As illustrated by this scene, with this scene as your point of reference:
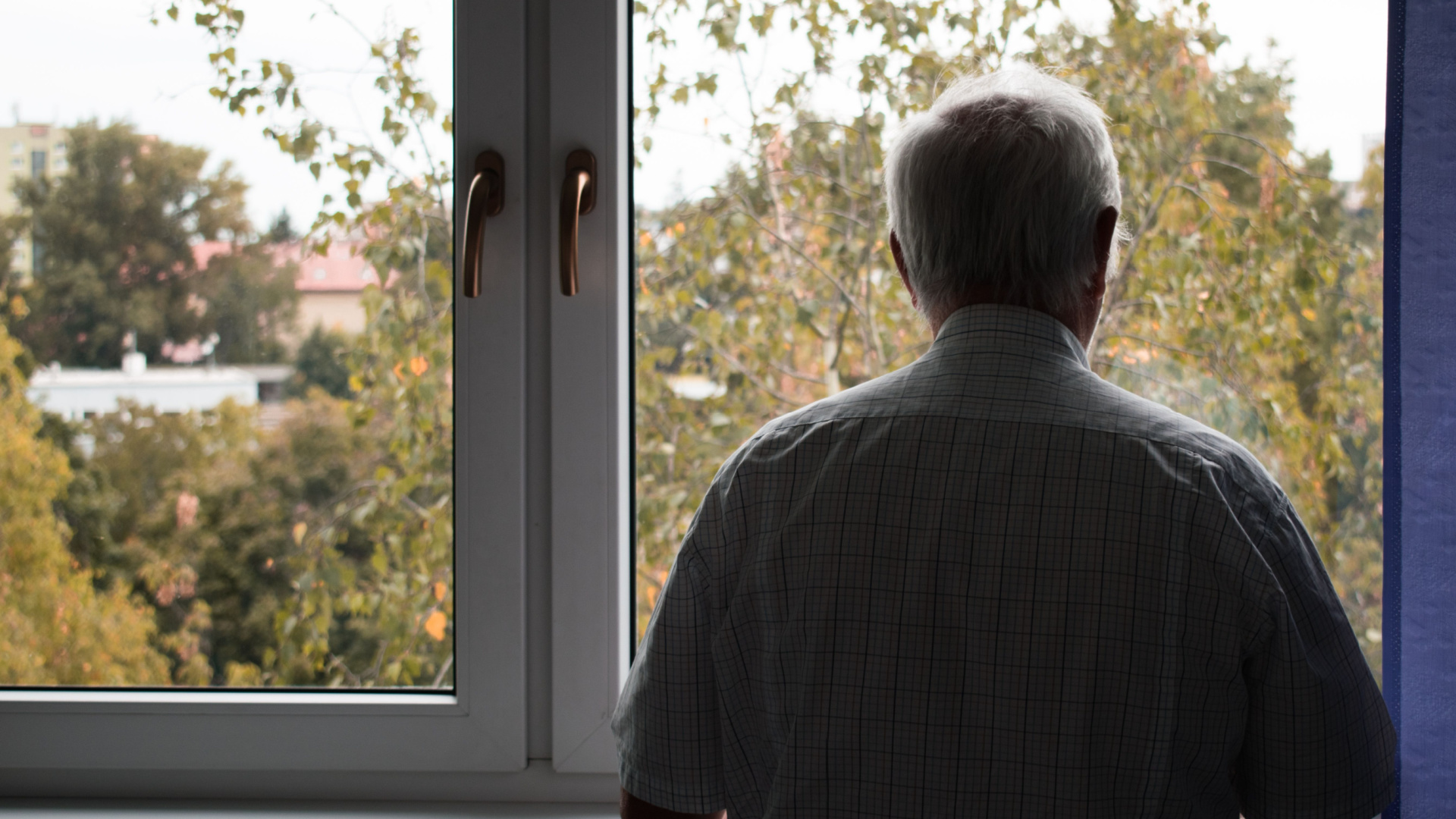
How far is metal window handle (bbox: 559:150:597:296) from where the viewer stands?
116 cm

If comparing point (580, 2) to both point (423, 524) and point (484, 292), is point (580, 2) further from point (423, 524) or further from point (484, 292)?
point (423, 524)

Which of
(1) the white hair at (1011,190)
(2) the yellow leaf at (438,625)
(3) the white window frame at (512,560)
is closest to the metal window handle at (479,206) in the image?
(3) the white window frame at (512,560)

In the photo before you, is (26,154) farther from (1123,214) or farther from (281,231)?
(1123,214)

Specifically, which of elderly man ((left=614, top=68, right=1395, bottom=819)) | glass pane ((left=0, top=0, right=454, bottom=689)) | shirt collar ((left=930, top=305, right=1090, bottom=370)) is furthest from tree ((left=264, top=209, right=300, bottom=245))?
shirt collar ((left=930, top=305, right=1090, bottom=370))

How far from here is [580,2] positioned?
120 cm

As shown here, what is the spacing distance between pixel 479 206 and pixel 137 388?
51 centimetres

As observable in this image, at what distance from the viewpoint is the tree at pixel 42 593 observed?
1314 mm

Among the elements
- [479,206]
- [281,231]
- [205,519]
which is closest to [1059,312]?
[479,206]

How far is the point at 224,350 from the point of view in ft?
4.27

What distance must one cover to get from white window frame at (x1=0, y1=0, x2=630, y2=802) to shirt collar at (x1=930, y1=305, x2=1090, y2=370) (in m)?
0.52

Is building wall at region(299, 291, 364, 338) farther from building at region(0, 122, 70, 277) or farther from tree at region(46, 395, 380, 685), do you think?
building at region(0, 122, 70, 277)

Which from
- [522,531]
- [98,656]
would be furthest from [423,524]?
[98,656]

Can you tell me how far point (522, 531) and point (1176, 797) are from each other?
0.75 meters

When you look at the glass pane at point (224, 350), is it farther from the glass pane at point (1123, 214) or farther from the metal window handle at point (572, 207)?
the glass pane at point (1123, 214)
